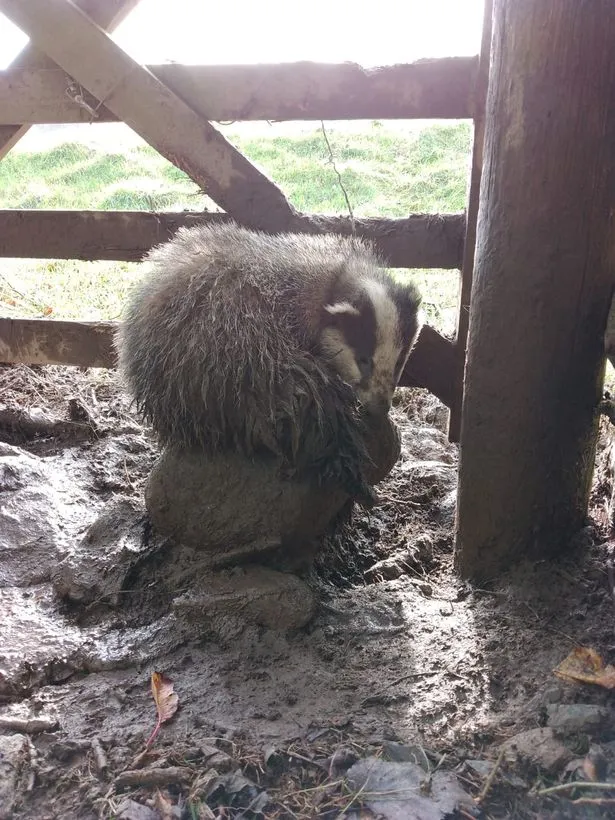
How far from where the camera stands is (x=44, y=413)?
3975 millimetres

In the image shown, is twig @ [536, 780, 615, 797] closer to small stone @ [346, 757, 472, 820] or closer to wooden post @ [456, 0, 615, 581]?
small stone @ [346, 757, 472, 820]

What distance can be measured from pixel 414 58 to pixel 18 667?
282 centimetres

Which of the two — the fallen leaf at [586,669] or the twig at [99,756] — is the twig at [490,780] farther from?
the twig at [99,756]

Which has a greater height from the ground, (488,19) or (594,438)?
(488,19)

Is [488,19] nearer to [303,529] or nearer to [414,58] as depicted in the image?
[414,58]

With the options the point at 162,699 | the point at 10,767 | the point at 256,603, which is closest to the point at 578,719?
the point at 256,603

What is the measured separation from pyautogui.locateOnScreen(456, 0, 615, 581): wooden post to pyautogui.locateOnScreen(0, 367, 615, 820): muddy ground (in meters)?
0.26

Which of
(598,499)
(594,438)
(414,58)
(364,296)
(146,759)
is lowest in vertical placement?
(146,759)

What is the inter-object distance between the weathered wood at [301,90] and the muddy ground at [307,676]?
1.66 metres

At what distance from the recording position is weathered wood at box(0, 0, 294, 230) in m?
3.05

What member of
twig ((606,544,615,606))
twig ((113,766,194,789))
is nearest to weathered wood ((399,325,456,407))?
twig ((606,544,615,606))

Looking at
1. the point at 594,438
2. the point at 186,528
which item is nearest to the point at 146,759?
the point at 186,528

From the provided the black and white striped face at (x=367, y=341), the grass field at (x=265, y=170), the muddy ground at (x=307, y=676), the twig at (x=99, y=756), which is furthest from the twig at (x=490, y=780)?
the grass field at (x=265, y=170)

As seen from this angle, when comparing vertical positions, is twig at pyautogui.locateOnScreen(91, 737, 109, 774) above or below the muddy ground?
below
